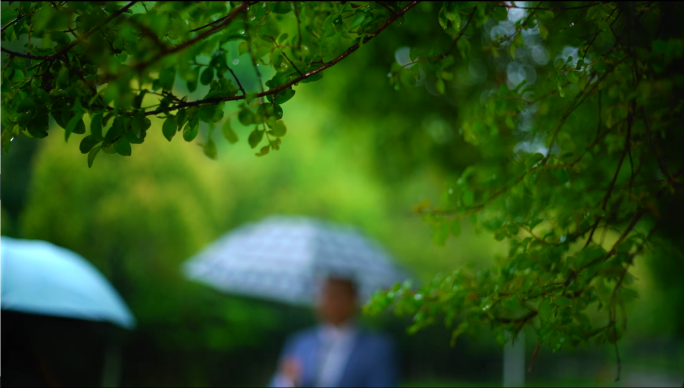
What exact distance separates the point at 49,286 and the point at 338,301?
181 cm

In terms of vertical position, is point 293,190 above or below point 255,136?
above

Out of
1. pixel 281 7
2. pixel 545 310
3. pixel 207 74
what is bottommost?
pixel 545 310

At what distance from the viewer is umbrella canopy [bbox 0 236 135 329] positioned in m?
2.75

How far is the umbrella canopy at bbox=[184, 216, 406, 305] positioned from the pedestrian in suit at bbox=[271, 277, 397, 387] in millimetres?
654

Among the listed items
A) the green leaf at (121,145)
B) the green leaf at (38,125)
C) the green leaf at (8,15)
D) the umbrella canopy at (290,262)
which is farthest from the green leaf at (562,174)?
the umbrella canopy at (290,262)

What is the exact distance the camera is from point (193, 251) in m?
6.06

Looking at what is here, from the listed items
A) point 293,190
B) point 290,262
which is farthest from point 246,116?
point 293,190

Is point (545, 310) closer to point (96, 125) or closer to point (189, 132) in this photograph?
point (189, 132)

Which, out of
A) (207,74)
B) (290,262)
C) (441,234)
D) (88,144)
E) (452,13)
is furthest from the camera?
(290,262)

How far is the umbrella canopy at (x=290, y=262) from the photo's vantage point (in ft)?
15.4

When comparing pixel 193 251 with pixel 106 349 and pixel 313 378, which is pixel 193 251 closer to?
pixel 106 349

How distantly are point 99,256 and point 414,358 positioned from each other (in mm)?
5181

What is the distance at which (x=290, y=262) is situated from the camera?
184 inches

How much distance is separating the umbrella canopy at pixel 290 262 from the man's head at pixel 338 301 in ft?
1.93
